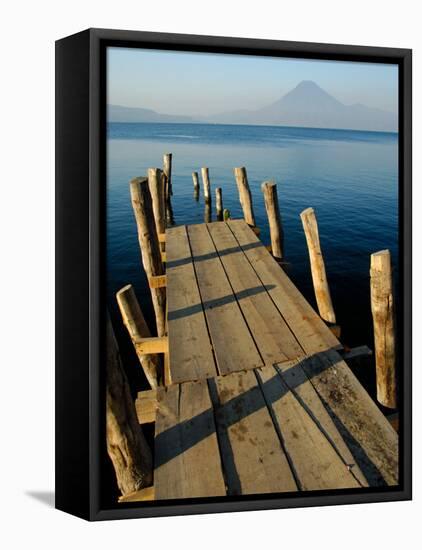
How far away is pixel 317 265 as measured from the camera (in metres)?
5.77

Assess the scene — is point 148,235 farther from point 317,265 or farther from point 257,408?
point 257,408

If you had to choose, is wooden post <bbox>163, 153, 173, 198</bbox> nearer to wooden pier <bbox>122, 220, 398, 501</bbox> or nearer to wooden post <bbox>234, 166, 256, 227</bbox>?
wooden post <bbox>234, 166, 256, 227</bbox>

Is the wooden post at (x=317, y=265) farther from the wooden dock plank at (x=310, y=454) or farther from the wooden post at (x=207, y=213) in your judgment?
the wooden post at (x=207, y=213)

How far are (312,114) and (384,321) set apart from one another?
1.82 m

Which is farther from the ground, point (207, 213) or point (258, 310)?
point (207, 213)

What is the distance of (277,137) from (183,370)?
3.44 metres

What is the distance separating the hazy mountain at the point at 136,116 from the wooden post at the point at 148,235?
2.32 ft

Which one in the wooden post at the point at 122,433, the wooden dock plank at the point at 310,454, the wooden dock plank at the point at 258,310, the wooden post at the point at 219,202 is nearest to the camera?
the wooden post at the point at 122,433

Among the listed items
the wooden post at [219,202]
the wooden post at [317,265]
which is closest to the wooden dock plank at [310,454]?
the wooden post at [317,265]

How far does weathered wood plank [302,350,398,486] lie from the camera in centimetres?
393

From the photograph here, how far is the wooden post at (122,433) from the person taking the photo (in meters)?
3.67

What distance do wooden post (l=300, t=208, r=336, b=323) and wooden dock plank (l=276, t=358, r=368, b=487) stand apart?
118 cm

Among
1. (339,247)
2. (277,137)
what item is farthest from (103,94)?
(339,247)

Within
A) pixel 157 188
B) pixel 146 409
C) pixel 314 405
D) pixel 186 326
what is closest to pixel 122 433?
pixel 146 409
